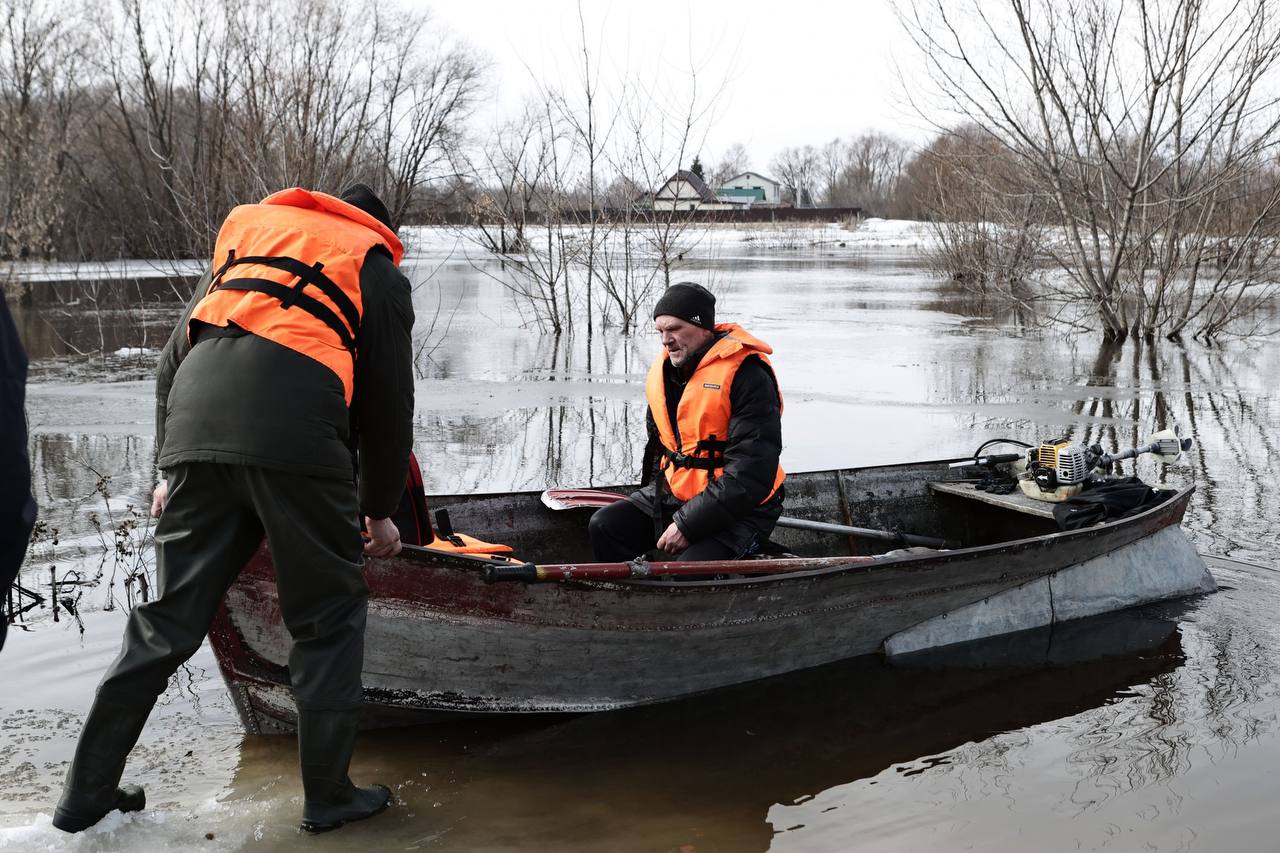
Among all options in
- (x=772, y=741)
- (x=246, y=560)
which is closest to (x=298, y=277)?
(x=246, y=560)

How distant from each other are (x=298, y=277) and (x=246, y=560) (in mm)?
778

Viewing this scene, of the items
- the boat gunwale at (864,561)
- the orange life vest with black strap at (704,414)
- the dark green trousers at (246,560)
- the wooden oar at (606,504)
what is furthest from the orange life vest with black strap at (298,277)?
the wooden oar at (606,504)

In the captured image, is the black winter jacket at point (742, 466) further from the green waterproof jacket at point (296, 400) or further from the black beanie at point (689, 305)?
the green waterproof jacket at point (296, 400)

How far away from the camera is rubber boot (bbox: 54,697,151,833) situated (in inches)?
118

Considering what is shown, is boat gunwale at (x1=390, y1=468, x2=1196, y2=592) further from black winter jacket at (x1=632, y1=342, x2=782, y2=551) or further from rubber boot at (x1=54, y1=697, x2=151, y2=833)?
rubber boot at (x1=54, y1=697, x2=151, y2=833)

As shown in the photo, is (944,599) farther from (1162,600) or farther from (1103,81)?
(1103,81)

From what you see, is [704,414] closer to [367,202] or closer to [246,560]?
[367,202]

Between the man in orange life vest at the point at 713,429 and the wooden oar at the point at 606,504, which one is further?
the wooden oar at the point at 606,504

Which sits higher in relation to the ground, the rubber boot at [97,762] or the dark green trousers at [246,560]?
the dark green trousers at [246,560]

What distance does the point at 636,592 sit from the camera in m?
4.04

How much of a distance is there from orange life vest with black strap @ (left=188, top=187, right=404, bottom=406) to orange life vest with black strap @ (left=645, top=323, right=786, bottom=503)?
1.80 meters

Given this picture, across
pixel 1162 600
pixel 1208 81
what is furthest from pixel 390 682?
pixel 1208 81

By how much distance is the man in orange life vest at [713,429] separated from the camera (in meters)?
4.52

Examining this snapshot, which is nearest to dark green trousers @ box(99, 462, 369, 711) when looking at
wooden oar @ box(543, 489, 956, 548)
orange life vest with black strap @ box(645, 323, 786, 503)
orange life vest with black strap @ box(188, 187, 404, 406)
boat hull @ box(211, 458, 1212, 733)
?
orange life vest with black strap @ box(188, 187, 404, 406)
